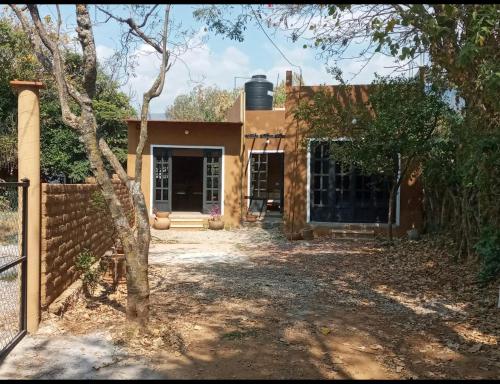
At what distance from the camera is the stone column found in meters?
4.80

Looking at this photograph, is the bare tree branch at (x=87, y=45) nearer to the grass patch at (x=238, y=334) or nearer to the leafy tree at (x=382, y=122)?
the grass patch at (x=238, y=334)

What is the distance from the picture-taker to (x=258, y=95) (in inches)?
703

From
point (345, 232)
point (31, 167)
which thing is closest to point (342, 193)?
point (345, 232)

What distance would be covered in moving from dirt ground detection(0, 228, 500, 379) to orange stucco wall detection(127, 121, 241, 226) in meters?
6.83

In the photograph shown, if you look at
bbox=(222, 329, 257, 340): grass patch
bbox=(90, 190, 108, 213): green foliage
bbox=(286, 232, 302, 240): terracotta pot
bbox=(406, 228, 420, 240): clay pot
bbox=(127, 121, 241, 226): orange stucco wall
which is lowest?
bbox=(222, 329, 257, 340): grass patch

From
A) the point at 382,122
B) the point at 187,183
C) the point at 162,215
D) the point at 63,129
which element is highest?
the point at 63,129

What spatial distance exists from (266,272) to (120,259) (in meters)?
2.60

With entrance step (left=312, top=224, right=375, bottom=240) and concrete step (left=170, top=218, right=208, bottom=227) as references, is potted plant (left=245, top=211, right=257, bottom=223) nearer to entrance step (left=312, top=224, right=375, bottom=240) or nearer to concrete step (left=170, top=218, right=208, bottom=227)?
concrete step (left=170, top=218, right=208, bottom=227)

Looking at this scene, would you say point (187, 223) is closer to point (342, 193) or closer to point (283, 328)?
point (342, 193)

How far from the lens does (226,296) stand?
6660 millimetres

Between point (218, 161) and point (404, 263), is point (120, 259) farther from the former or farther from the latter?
point (218, 161)

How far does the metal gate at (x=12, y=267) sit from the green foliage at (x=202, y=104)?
88.4ft

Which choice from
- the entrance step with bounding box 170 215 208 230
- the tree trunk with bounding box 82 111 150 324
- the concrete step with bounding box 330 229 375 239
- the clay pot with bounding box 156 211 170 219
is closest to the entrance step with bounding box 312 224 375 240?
the concrete step with bounding box 330 229 375 239

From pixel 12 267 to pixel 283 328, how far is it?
287 cm
